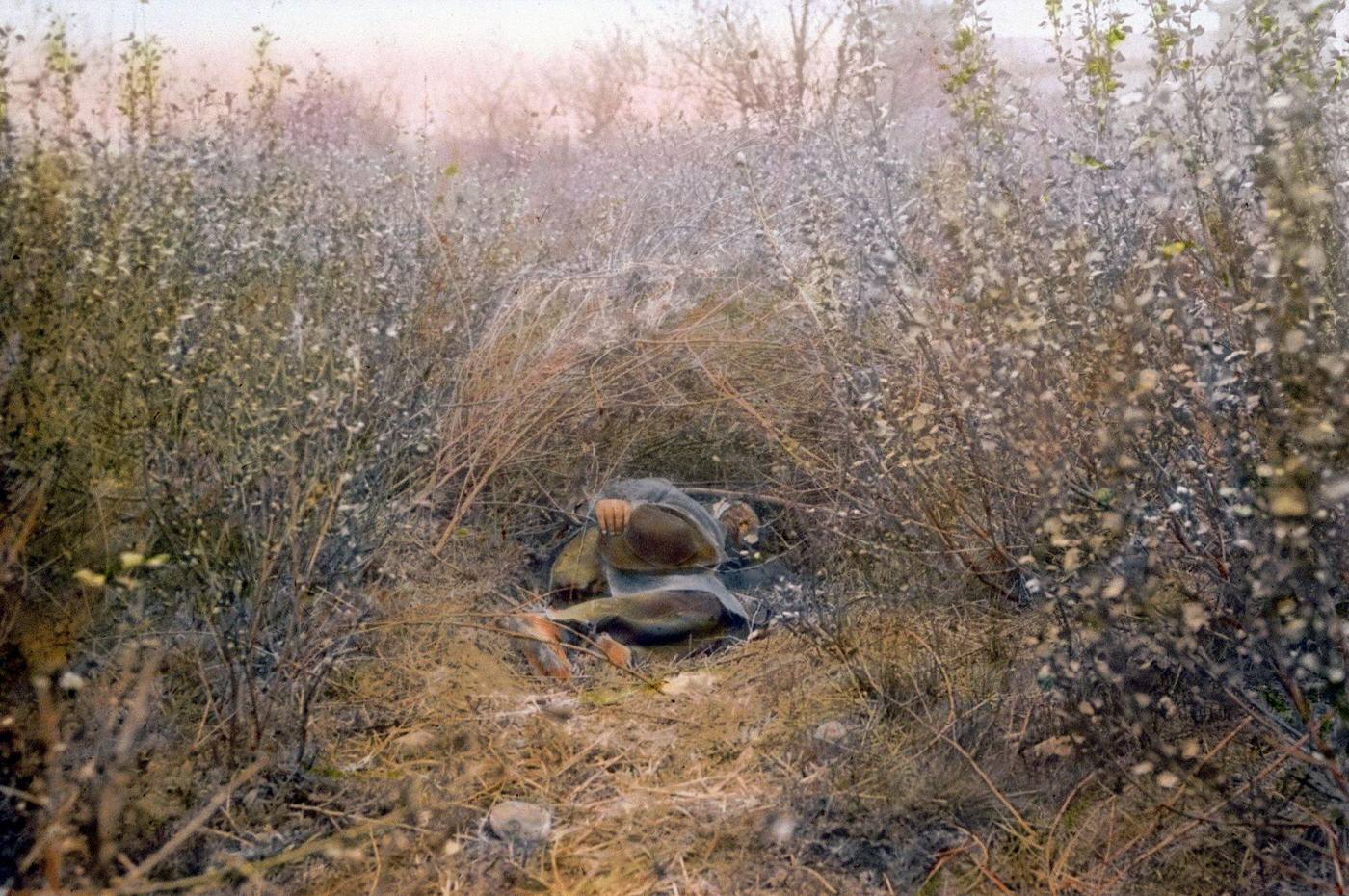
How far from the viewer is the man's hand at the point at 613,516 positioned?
4.05 m

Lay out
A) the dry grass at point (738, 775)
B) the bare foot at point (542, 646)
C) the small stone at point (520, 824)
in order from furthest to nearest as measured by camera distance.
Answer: the bare foot at point (542, 646) < the small stone at point (520, 824) < the dry grass at point (738, 775)

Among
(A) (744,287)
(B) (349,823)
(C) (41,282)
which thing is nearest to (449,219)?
(A) (744,287)

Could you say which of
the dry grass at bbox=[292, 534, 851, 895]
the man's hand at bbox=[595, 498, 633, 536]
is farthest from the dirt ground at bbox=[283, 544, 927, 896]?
the man's hand at bbox=[595, 498, 633, 536]

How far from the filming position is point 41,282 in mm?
2912

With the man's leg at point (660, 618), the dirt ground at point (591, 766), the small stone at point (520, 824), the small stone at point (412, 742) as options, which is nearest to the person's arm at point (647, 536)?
the man's leg at point (660, 618)

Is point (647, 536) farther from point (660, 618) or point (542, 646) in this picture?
point (542, 646)

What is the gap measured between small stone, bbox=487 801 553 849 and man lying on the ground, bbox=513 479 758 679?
0.87 meters

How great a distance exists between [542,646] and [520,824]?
1.00 meters

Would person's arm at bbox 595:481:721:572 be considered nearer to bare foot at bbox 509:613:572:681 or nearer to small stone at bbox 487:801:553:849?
bare foot at bbox 509:613:572:681

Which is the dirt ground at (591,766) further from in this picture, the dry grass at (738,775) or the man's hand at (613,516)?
the man's hand at (613,516)

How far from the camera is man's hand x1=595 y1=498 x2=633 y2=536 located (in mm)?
4051

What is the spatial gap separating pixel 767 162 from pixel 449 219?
88.9 inches

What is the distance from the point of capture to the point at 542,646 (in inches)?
146

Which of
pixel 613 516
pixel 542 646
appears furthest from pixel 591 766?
pixel 613 516
